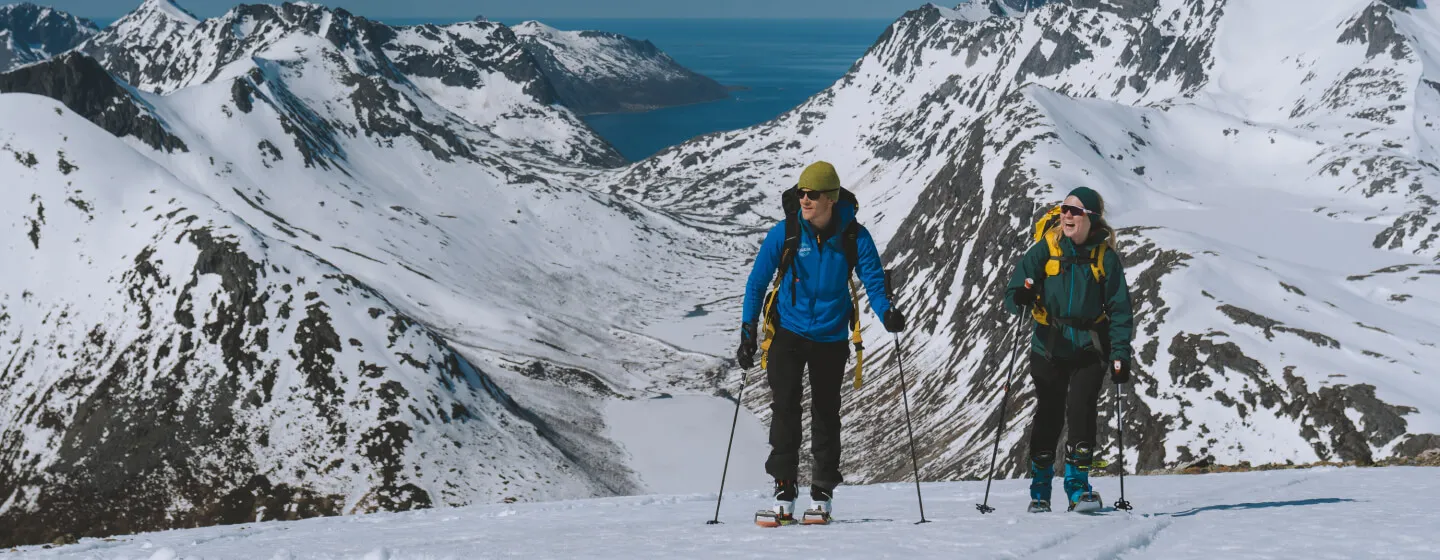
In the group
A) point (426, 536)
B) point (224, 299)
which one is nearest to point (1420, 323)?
point (426, 536)

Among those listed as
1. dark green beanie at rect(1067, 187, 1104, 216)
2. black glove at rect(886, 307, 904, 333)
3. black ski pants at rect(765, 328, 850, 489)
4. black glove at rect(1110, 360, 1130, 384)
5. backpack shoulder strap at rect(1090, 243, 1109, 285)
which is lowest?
black ski pants at rect(765, 328, 850, 489)

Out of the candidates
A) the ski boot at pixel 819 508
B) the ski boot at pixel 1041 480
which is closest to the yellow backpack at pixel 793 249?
the ski boot at pixel 819 508

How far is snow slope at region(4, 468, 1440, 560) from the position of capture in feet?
50.1

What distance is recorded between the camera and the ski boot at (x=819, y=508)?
18094mm

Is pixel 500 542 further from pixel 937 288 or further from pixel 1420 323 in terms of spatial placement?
pixel 937 288

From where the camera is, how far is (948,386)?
140 m

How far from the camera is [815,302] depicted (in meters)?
17.0

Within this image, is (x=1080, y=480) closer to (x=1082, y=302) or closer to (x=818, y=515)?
(x=1082, y=302)

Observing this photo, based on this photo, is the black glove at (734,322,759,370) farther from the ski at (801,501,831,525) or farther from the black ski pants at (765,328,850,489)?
the ski at (801,501,831,525)

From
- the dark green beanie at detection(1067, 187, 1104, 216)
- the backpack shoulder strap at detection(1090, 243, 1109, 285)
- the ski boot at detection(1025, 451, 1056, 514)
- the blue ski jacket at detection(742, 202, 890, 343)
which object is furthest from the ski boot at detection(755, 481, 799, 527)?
the dark green beanie at detection(1067, 187, 1104, 216)

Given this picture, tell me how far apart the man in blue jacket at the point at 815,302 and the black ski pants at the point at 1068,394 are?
334 cm

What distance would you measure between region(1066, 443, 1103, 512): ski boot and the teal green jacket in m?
1.82

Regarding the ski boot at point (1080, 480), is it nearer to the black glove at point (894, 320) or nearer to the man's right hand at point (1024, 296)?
the man's right hand at point (1024, 296)

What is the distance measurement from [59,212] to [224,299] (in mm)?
40514
